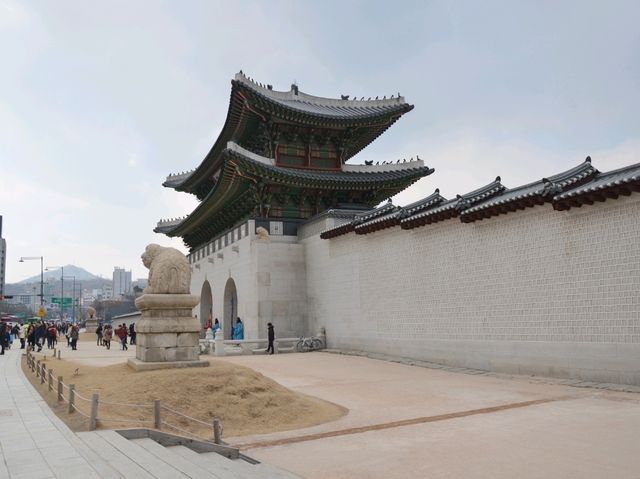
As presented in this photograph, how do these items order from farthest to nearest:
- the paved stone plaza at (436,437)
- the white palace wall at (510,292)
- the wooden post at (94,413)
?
the white palace wall at (510,292), the wooden post at (94,413), the paved stone plaza at (436,437)

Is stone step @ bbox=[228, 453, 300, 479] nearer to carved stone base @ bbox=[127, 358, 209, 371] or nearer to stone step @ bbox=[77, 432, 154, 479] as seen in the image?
stone step @ bbox=[77, 432, 154, 479]

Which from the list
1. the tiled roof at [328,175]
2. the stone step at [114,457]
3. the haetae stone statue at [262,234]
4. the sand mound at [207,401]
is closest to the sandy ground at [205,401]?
the sand mound at [207,401]

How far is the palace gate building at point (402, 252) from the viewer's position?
13312 millimetres

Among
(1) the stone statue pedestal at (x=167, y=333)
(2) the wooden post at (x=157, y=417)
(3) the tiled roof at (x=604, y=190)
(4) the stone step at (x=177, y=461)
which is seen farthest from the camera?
(3) the tiled roof at (x=604, y=190)

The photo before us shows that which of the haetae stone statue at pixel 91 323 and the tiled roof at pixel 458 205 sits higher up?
the tiled roof at pixel 458 205

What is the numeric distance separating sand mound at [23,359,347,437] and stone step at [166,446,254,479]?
1.31 meters

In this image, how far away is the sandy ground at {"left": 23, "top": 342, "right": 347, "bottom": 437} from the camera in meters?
9.16

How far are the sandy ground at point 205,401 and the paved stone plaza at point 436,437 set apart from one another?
60cm

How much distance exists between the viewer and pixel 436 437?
8164 mm

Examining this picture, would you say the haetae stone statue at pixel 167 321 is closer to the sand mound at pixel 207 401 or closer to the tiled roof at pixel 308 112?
the sand mound at pixel 207 401

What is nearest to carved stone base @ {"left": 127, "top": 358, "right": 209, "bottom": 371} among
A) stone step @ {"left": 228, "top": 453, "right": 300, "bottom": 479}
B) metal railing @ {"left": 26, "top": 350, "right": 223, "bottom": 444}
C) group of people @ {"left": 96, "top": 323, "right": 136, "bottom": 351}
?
metal railing @ {"left": 26, "top": 350, "right": 223, "bottom": 444}

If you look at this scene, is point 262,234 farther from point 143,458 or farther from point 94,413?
point 143,458

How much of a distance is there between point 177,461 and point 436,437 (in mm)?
3889

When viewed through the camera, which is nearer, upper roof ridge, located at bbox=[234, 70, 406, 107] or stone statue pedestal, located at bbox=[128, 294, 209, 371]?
stone statue pedestal, located at bbox=[128, 294, 209, 371]
